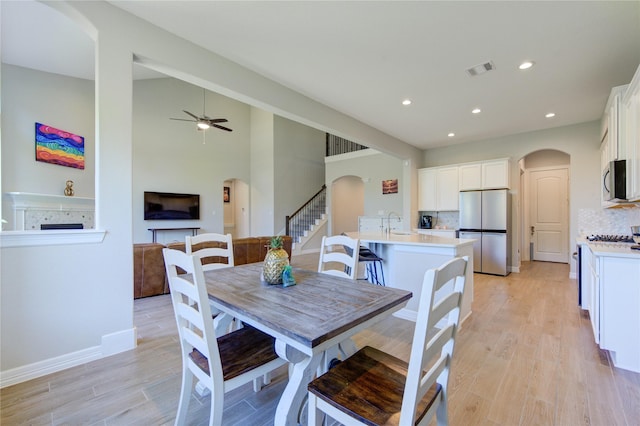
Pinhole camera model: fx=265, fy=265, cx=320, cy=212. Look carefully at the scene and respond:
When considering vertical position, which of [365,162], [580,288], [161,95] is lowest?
[580,288]

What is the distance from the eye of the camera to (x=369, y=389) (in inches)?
43.8

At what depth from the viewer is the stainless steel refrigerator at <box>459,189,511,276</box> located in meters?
5.10

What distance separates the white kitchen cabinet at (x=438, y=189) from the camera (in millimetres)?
5930

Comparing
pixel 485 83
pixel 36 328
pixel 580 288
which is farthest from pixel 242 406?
pixel 485 83

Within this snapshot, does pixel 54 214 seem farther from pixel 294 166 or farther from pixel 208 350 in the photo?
pixel 294 166

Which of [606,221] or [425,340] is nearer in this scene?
[425,340]

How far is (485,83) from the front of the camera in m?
3.37

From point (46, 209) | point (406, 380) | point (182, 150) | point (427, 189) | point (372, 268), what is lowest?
point (372, 268)

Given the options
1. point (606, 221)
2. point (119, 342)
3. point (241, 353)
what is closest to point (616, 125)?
point (606, 221)

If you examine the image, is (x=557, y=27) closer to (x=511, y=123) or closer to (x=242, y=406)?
(x=511, y=123)

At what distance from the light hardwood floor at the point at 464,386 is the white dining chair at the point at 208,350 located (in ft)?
1.41

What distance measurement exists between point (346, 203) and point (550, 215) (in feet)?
18.5

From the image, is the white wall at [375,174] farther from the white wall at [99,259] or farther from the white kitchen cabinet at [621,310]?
the white wall at [99,259]

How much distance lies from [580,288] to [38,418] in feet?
16.5
